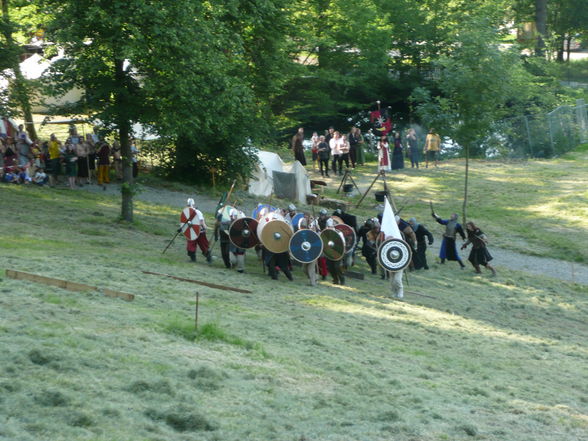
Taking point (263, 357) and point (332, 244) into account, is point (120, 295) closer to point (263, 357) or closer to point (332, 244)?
point (263, 357)

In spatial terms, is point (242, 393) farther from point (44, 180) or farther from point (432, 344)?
point (44, 180)

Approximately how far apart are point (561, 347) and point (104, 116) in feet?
41.0

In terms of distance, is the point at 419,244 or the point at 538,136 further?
the point at 538,136

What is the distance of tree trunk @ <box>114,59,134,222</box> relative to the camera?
24.9 metres

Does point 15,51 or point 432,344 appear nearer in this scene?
point 432,344

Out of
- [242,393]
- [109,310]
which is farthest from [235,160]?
[242,393]

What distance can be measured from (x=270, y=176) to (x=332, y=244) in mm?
14004

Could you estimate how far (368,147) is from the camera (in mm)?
45406

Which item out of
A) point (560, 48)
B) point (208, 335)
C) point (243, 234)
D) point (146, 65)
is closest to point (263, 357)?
point (208, 335)

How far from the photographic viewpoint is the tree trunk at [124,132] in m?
24.9

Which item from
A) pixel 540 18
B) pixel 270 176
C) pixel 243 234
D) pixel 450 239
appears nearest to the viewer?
pixel 243 234

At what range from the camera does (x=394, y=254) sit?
2169cm

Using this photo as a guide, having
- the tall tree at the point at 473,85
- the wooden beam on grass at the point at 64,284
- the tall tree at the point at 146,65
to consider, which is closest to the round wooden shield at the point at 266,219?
the tall tree at the point at 146,65

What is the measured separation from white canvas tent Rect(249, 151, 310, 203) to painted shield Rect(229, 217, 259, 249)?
1200cm
